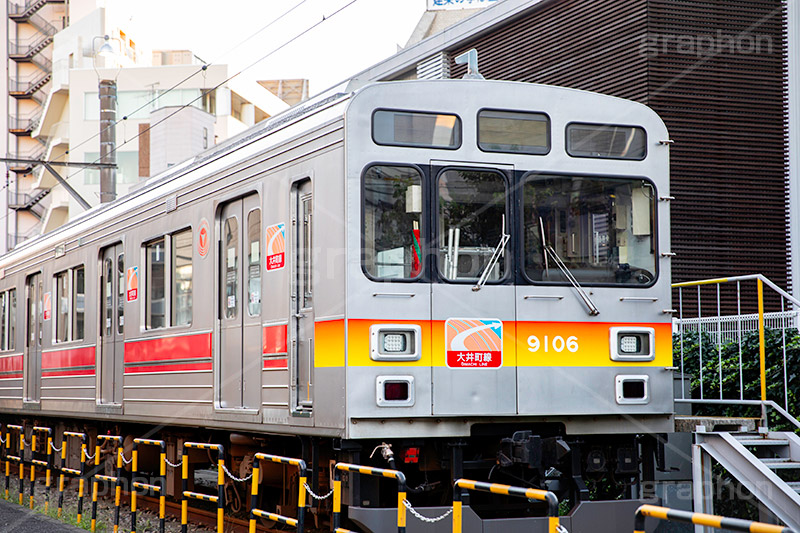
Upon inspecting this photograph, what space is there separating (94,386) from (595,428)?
676 cm

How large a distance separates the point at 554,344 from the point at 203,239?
3.47 metres

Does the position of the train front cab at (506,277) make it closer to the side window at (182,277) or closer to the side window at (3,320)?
the side window at (182,277)

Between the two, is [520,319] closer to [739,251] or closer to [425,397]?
[425,397]

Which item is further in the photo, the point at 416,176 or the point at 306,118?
the point at 306,118

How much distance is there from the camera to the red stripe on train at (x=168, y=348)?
9.38m

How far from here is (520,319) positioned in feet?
24.7

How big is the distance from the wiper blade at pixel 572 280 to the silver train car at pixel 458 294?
0.01m

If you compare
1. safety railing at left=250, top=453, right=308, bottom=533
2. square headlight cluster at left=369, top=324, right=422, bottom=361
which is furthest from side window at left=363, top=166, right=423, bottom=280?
safety railing at left=250, top=453, right=308, bottom=533

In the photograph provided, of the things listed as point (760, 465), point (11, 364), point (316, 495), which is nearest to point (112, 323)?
point (11, 364)

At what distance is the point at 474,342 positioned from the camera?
7.42 metres

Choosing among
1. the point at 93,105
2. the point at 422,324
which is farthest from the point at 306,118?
the point at 93,105

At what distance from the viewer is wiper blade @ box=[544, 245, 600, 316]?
25.2ft

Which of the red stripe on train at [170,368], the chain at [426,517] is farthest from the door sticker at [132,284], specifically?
the chain at [426,517]

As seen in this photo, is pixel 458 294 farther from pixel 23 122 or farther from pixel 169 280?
pixel 23 122
